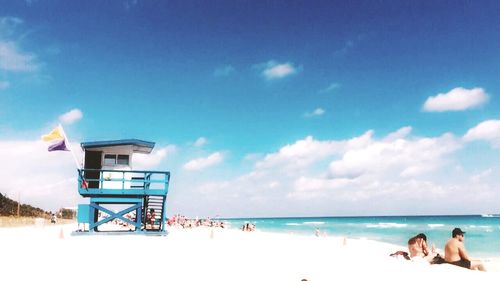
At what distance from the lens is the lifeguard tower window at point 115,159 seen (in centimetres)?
2031

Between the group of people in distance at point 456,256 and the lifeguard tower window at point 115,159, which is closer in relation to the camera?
the group of people in distance at point 456,256

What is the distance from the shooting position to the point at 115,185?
19.3 m

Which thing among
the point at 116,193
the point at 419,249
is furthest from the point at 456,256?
the point at 116,193

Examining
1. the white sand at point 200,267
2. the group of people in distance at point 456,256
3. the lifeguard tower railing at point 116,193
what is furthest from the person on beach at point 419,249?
the lifeguard tower railing at point 116,193

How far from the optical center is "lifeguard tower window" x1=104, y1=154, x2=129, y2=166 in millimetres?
20312

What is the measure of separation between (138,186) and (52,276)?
39.8 ft

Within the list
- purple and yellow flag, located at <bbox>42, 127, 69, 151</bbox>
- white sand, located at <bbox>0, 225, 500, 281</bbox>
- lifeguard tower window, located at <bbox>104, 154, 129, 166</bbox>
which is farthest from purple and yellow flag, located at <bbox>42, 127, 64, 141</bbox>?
white sand, located at <bbox>0, 225, 500, 281</bbox>

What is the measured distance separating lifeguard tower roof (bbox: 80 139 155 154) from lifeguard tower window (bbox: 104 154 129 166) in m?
0.57

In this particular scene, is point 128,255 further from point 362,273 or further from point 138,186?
point 138,186

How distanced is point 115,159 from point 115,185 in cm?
165

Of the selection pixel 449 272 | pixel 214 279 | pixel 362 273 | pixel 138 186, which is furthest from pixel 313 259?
pixel 138 186

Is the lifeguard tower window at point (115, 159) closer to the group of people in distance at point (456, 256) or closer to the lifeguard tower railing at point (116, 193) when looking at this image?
the lifeguard tower railing at point (116, 193)

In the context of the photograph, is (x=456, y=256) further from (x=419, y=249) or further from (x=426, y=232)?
(x=426, y=232)

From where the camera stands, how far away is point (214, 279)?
746 centimetres
